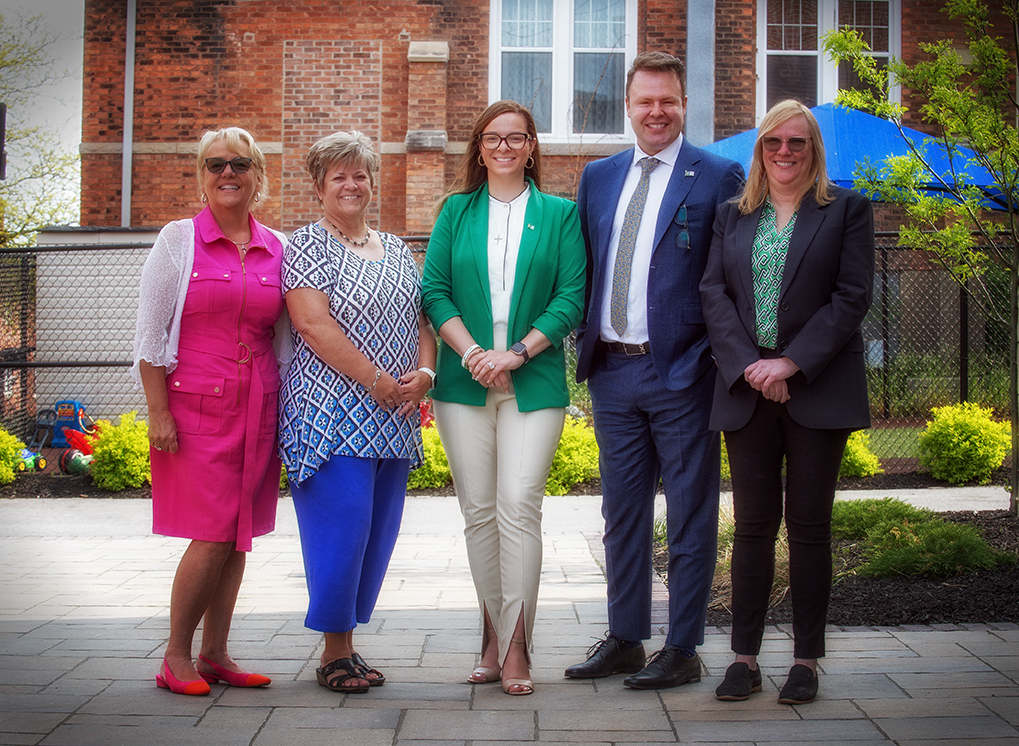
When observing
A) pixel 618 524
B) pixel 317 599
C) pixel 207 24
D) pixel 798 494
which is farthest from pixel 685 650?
pixel 207 24

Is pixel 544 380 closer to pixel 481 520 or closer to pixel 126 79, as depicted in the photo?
pixel 481 520

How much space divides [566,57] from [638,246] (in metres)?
10.2

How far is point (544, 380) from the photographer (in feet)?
11.0

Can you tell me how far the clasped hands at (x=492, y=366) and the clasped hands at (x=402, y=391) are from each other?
8.8 inches

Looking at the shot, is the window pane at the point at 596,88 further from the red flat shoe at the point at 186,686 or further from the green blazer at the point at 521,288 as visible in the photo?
the red flat shoe at the point at 186,686

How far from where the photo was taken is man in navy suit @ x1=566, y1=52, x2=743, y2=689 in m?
3.35

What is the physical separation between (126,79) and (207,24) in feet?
4.31

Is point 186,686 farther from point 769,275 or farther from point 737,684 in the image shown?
point 769,275

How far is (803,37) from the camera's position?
1316cm

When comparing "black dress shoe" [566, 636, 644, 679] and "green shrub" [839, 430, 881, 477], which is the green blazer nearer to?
"black dress shoe" [566, 636, 644, 679]

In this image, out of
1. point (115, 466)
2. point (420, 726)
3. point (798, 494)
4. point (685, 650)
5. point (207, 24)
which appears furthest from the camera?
point (207, 24)

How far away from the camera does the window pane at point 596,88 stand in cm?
1284

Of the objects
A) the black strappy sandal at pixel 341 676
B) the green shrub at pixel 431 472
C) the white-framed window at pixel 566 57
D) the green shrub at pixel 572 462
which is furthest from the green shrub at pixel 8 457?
the white-framed window at pixel 566 57

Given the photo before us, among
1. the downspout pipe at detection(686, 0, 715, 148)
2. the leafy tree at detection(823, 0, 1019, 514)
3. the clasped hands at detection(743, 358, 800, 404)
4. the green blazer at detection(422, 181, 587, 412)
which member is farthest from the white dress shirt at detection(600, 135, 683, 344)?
the downspout pipe at detection(686, 0, 715, 148)
